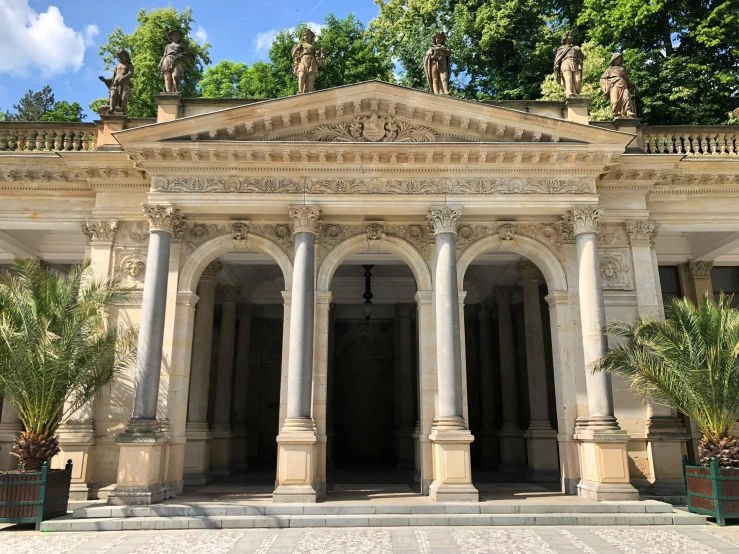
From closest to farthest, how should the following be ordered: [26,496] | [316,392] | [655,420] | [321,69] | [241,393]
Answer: [26,496] < [655,420] < [316,392] < [241,393] < [321,69]

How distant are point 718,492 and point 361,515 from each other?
6.46m

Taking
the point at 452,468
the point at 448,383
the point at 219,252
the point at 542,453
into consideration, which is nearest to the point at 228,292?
the point at 219,252

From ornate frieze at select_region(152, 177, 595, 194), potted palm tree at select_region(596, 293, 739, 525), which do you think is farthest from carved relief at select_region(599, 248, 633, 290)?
potted palm tree at select_region(596, 293, 739, 525)

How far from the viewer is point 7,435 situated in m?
15.9

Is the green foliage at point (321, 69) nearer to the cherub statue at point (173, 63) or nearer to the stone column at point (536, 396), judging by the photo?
the cherub statue at point (173, 63)

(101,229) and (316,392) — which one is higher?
(101,229)

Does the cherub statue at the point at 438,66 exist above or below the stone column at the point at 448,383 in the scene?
above

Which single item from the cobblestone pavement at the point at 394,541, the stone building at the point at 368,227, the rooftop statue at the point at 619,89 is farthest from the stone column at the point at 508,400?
the cobblestone pavement at the point at 394,541

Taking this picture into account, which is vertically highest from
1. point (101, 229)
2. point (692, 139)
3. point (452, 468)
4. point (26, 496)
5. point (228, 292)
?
point (692, 139)

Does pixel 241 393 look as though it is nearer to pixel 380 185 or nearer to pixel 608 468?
pixel 380 185

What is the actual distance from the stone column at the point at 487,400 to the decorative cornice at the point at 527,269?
4457 millimetres

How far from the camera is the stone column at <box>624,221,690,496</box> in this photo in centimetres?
1327

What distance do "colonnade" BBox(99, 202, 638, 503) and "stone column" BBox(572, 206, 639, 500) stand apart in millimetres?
21

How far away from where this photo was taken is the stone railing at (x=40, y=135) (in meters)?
15.6
